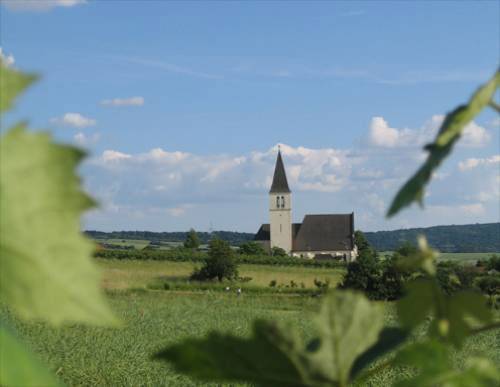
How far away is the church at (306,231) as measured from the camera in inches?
1330

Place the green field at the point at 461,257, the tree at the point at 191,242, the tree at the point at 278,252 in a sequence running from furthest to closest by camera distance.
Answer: the tree at the point at 191,242, the tree at the point at 278,252, the green field at the point at 461,257

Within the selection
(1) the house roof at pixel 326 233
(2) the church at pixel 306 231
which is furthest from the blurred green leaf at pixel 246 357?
(1) the house roof at pixel 326 233

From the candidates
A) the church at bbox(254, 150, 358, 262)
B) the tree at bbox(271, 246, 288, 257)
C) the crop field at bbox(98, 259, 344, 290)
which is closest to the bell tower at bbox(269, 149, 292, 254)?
the church at bbox(254, 150, 358, 262)

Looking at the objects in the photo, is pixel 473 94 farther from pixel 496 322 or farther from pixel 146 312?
pixel 146 312

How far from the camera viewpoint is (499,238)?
4009 cm

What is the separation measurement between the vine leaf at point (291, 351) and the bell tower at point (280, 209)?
36038 millimetres

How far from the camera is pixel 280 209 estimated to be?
36.7 metres

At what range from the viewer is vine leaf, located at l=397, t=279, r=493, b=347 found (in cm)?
17

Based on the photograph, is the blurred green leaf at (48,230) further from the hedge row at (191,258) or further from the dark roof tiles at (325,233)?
the dark roof tiles at (325,233)

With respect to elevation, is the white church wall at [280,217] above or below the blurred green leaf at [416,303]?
above

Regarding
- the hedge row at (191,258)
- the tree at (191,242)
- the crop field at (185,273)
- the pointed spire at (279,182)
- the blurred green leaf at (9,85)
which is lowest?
the crop field at (185,273)

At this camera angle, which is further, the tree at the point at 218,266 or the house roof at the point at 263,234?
the house roof at the point at 263,234

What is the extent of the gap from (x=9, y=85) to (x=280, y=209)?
36613 millimetres

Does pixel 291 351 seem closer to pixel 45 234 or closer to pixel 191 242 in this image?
pixel 45 234
